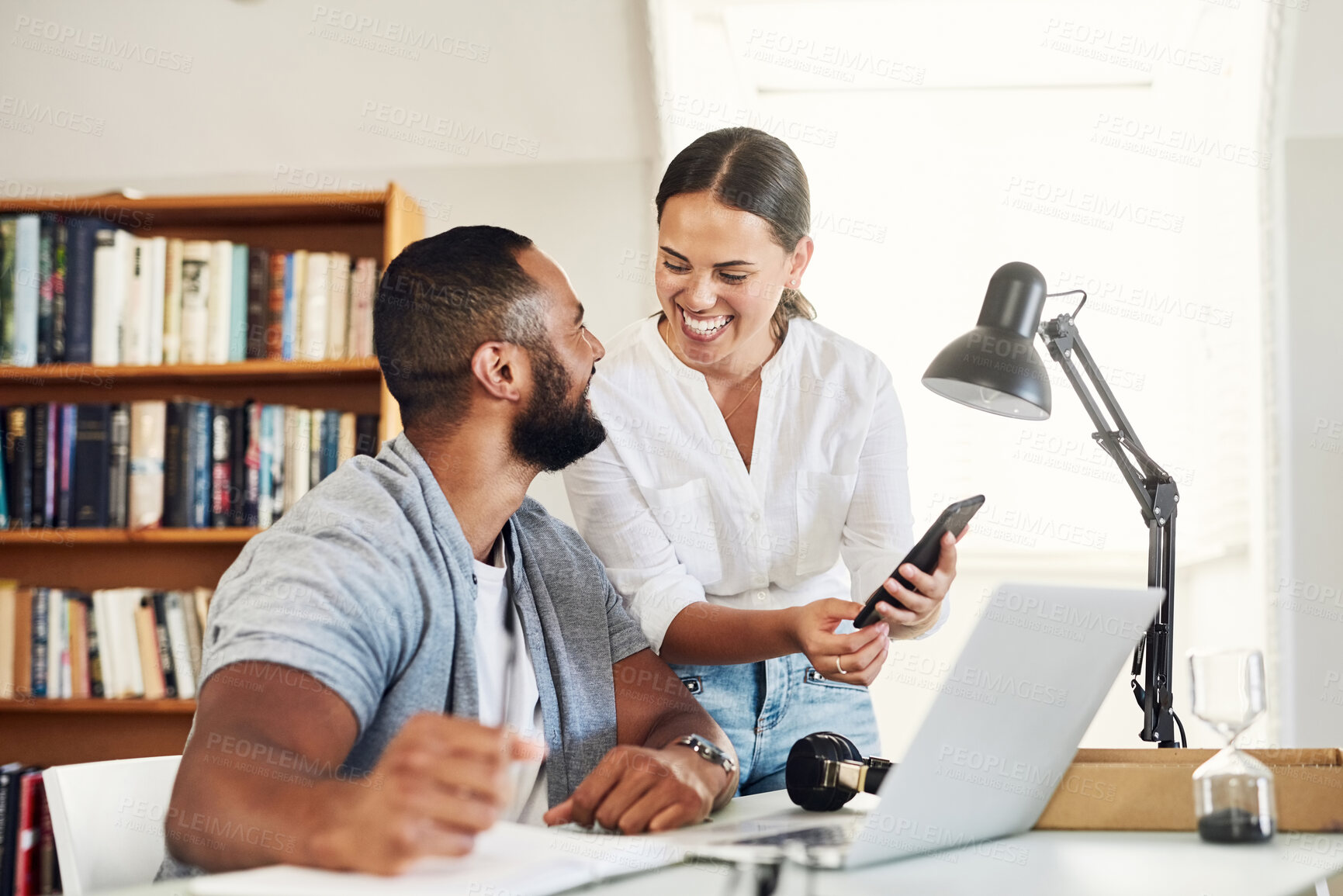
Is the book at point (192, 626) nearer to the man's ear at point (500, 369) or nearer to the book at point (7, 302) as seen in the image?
the book at point (7, 302)

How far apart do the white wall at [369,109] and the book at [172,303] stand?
0.35m

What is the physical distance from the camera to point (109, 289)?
2541 millimetres

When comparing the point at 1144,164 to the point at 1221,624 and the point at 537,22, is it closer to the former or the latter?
the point at 1221,624

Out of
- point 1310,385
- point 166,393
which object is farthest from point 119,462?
point 1310,385

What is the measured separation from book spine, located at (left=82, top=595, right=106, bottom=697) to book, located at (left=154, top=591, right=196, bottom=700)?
15cm

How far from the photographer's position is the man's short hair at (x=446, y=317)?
1310 mm

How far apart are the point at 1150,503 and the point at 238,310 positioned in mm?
A: 2003

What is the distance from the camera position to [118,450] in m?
2.54

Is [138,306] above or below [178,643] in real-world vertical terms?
above

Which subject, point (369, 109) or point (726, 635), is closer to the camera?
point (726, 635)

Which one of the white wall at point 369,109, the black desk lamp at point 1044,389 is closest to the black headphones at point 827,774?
the black desk lamp at point 1044,389

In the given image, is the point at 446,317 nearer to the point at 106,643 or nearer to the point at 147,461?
the point at 147,461

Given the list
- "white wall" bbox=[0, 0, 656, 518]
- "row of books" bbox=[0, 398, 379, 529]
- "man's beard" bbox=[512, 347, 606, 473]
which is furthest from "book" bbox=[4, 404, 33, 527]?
"man's beard" bbox=[512, 347, 606, 473]

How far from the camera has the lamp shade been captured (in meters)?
1.51
